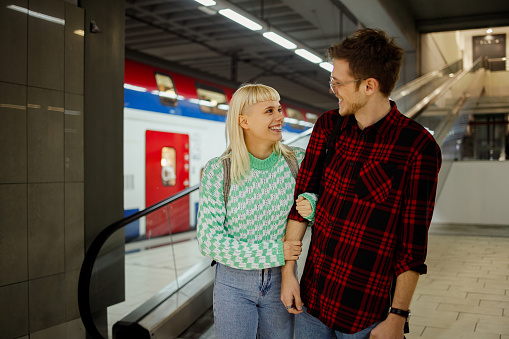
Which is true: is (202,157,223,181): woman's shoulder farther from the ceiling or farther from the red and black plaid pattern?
the ceiling

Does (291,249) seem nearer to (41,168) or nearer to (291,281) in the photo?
(291,281)

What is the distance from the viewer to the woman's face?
6.26ft

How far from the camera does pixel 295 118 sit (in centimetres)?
1278

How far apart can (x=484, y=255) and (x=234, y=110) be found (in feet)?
19.6

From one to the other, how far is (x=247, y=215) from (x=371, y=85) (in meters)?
0.65

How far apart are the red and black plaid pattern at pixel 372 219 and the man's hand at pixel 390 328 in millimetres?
52

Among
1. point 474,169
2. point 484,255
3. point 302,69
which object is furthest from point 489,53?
point 484,255

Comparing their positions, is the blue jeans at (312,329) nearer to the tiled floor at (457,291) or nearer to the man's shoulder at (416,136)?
the man's shoulder at (416,136)

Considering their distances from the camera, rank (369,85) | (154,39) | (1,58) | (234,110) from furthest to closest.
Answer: (154,39) → (1,58) → (234,110) → (369,85)

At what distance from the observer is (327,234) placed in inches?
62.5

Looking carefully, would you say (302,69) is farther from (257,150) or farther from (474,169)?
(257,150)

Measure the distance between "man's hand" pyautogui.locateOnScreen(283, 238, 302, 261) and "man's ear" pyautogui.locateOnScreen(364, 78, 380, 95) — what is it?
1.84 ft

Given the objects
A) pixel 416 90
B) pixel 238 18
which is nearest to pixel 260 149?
pixel 238 18

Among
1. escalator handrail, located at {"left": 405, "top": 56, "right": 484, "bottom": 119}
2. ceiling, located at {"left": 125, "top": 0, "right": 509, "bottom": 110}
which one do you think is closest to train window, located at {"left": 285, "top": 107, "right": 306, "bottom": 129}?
ceiling, located at {"left": 125, "top": 0, "right": 509, "bottom": 110}
